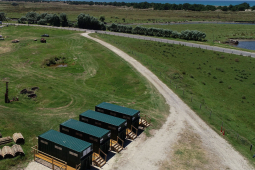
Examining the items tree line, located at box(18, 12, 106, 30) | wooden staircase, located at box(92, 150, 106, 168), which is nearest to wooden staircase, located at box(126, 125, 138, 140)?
wooden staircase, located at box(92, 150, 106, 168)

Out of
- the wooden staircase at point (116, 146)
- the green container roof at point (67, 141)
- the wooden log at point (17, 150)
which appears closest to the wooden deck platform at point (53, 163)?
the wooden log at point (17, 150)

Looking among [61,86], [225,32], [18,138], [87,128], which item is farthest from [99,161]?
[225,32]

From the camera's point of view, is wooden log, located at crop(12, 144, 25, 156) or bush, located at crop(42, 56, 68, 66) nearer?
wooden log, located at crop(12, 144, 25, 156)

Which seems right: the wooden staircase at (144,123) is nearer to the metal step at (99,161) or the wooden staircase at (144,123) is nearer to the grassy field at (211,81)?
the grassy field at (211,81)

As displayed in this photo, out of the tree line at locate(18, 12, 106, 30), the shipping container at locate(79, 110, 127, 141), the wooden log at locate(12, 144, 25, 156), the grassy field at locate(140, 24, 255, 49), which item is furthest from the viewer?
the grassy field at locate(140, 24, 255, 49)

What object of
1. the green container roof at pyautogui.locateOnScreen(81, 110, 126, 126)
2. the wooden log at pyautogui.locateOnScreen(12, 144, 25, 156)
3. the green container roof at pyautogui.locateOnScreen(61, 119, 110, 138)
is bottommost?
the wooden log at pyautogui.locateOnScreen(12, 144, 25, 156)

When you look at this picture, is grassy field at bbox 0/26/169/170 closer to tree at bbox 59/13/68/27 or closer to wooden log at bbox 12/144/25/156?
wooden log at bbox 12/144/25/156
